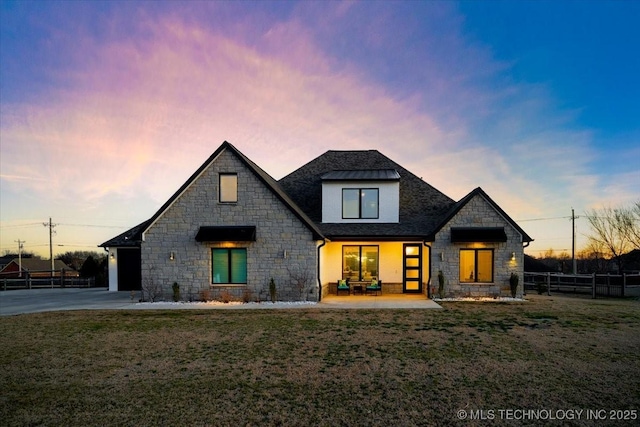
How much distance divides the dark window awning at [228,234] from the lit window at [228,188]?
1409 mm

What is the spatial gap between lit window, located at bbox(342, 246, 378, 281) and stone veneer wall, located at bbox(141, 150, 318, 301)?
367cm

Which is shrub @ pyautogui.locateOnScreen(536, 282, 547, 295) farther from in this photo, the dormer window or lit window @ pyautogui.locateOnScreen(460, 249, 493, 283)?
the dormer window

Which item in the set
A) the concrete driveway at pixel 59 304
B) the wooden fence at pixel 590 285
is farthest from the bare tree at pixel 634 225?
the concrete driveway at pixel 59 304

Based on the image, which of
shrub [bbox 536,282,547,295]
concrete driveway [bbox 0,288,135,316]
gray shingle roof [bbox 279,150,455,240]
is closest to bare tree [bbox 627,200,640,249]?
shrub [bbox 536,282,547,295]

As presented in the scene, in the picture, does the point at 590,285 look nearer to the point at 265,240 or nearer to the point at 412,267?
the point at 412,267

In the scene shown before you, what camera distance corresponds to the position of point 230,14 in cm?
1462

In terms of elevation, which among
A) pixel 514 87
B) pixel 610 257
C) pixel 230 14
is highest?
pixel 230 14

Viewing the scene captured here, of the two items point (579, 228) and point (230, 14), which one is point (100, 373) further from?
point (579, 228)

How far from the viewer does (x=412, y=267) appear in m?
19.0

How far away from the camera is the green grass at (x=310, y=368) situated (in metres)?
4.98

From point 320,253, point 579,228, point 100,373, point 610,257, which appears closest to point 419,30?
point 320,253

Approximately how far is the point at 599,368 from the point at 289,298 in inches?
457

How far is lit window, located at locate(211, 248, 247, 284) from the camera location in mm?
16219

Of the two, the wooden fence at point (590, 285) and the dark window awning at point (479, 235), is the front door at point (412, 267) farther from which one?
the wooden fence at point (590, 285)
